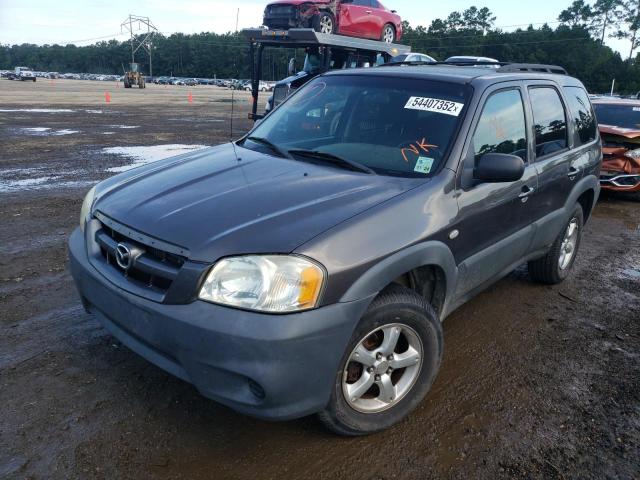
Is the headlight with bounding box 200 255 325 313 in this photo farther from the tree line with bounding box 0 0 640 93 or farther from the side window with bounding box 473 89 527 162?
the tree line with bounding box 0 0 640 93

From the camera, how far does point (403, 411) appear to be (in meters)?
2.70

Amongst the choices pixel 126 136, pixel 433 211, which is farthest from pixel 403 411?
pixel 126 136

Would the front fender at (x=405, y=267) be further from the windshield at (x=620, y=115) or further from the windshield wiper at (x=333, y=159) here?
the windshield at (x=620, y=115)

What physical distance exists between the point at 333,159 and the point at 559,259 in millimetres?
2587

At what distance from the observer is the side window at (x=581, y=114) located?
4.49m

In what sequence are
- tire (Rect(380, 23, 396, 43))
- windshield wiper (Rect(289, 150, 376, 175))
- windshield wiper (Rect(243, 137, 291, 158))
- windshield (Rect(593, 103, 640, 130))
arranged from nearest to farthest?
windshield wiper (Rect(289, 150, 376, 175)) → windshield wiper (Rect(243, 137, 291, 158)) → windshield (Rect(593, 103, 640, 130)) → tire (Rect(380, 23, 396, 43))

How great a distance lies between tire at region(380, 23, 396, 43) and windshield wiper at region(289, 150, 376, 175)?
12038 mm

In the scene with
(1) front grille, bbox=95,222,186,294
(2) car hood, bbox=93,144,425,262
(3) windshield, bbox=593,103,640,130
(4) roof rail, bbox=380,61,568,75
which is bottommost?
(1) front grille, bbox=95,222,186,294

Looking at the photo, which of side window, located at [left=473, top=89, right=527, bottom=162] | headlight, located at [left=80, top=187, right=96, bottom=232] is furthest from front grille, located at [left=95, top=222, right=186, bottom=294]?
side window, located at [left=473, top=89, right=527, bottom=162]

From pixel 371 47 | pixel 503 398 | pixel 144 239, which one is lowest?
pixel 503 398

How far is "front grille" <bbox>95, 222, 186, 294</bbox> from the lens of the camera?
7.59 feet

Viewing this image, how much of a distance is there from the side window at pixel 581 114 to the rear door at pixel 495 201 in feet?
3.51

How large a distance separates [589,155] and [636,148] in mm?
4567

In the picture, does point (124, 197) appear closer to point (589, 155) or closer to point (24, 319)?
point (24, 319)
